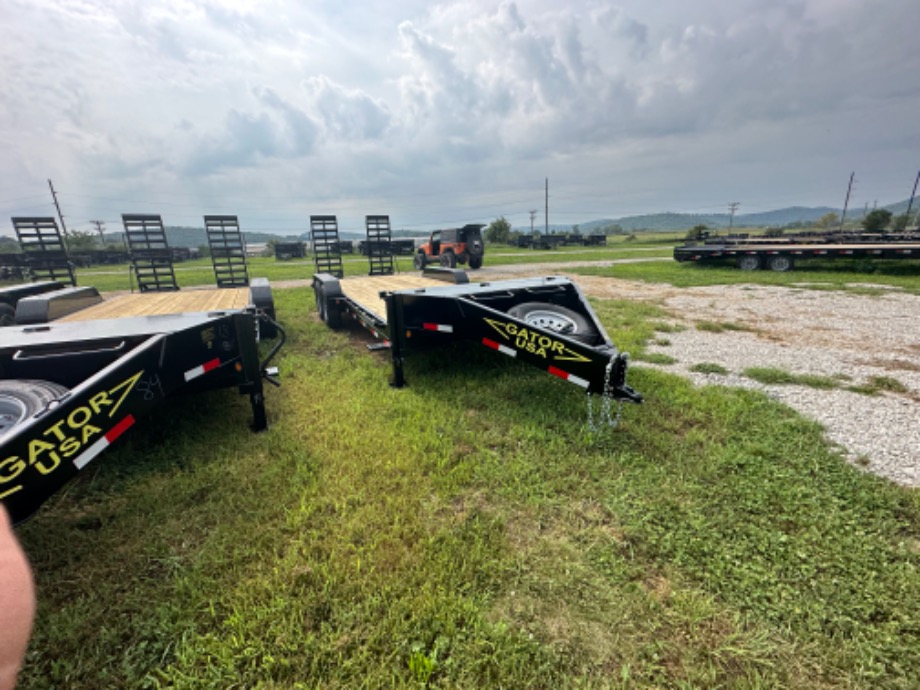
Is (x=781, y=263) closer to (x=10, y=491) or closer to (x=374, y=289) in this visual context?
(x=374, y=289)

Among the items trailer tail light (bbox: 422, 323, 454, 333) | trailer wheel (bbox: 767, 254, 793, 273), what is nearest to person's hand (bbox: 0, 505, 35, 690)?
trailer tail light (bbox: 422, 323, 454, 333)

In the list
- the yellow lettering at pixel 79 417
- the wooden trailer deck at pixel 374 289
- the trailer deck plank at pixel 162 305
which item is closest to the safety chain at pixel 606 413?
the wooden trailer deck at pixel 374 289

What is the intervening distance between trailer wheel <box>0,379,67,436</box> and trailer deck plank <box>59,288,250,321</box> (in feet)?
7.69

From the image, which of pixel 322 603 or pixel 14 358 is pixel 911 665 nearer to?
pixel 322 603

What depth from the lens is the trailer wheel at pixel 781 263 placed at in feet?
47.3

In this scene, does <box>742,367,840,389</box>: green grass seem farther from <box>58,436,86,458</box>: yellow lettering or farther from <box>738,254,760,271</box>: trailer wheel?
<box>738,254,760,271</box>: trailer wheel

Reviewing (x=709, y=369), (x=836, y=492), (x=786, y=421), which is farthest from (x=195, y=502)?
(x=709, y=369)

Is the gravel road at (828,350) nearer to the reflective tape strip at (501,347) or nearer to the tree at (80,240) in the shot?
the reflective tape strip at (501,347)

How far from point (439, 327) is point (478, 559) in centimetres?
239

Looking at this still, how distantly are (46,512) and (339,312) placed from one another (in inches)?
192

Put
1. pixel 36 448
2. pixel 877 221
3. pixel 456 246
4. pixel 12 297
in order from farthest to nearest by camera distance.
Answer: pixel 877 221 < pixel 456 246 < pixel 12 297 < pixel 36 448

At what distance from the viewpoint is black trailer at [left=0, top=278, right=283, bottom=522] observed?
1.70m

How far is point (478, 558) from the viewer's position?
2119mm

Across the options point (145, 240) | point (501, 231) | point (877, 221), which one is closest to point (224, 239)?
point (145, 240)
